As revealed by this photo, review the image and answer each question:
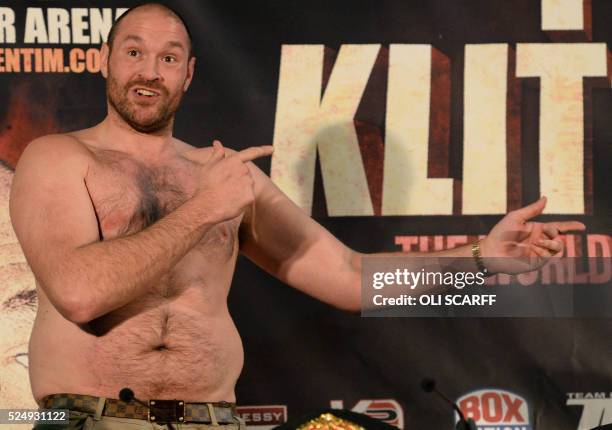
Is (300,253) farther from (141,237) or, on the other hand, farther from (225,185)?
(141,237)

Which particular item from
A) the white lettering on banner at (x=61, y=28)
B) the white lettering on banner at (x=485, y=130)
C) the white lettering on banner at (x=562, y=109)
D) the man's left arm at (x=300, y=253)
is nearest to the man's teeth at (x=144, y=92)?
the man's left arm at (x=300, y=253)

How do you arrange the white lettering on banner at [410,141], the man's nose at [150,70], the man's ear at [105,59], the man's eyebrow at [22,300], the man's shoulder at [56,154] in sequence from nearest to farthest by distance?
the man's shoulder at [56,154], the man's nose at [150,70], the man's ear at [105,59], the man's eyebrow at [22,300], the white lettering on banner at [410,141]

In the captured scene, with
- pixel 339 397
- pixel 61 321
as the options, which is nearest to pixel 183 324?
pixel 61 321

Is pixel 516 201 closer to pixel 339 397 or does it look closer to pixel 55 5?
pixel 339 397

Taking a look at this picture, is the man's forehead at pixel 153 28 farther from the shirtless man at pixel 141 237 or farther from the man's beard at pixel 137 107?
the man's beard at pixel 137 107

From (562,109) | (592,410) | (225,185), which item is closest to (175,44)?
(225,185)

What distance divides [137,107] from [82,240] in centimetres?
54

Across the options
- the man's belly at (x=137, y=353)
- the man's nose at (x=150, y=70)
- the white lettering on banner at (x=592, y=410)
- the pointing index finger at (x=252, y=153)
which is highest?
the man's nose at (x=150, y=70)

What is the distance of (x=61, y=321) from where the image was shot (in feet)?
11.1

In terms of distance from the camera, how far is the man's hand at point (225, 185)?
330 cm

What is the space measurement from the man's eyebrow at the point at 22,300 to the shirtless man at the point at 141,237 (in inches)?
29.9

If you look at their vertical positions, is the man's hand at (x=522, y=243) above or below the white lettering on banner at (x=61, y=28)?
below

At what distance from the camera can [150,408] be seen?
10.8ft

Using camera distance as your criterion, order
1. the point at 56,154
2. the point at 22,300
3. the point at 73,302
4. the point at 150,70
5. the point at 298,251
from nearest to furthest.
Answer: the point at 73,302, the point at 56,154, the point at 150,70, the point at 298,251, the point at 22,300
